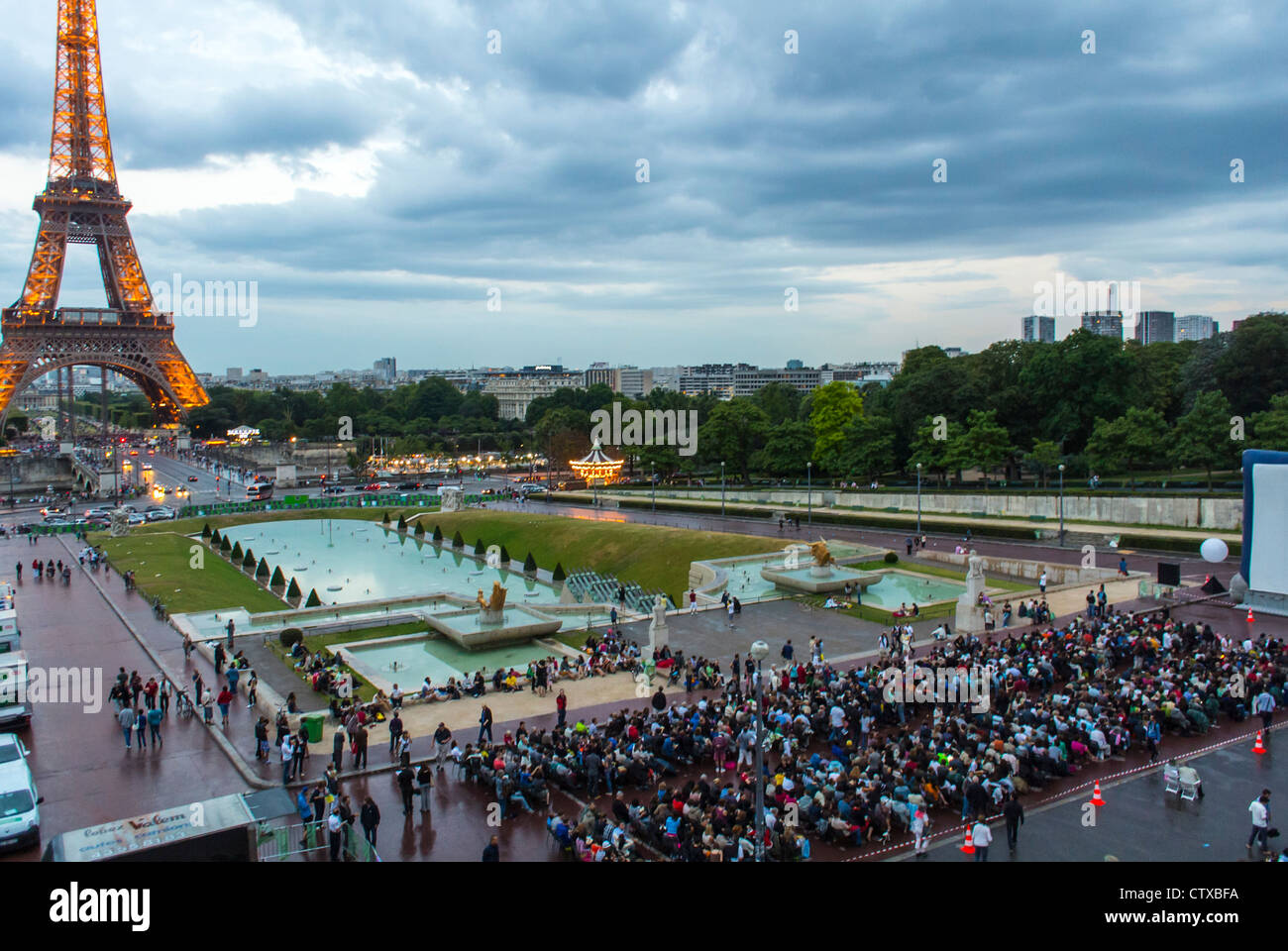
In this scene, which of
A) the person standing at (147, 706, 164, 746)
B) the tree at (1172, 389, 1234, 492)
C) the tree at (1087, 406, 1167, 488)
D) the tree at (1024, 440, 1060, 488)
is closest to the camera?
the person standing at (147, 706, 164, 746)

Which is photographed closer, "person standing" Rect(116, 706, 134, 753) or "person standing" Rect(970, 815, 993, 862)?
"person standing" Rect(970, 815, 993, 862)

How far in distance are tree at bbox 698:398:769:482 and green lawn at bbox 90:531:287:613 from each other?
4474 centimetres

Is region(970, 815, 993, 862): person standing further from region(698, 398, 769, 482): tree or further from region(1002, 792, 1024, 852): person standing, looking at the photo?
region(698, 398, 769, 482): tree

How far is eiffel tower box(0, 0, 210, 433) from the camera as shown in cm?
9425

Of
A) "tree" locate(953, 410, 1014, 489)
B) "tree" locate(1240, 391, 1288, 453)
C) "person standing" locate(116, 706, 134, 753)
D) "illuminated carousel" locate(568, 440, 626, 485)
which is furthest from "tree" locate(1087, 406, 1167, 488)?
"person standing" locate(116, 706, 134, 753)

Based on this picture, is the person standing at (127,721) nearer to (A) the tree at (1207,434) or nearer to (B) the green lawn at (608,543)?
(B) the green lawn at (608,543)

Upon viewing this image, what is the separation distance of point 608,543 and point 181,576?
23.5 m

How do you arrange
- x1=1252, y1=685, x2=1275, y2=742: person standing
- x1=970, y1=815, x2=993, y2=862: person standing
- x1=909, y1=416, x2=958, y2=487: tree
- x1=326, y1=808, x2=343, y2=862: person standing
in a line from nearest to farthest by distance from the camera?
x1=970, y1=815, x2=993, y2=862: person standing < x1=326, y1=808, x2=343, y2=862: person standing < x1=1252, y1=685, x2=1275, y2=742: person standing < x1=909, y1=416, x2=958, y2=487: tree

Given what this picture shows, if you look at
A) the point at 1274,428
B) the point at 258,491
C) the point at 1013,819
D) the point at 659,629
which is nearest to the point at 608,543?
the point at 659,629

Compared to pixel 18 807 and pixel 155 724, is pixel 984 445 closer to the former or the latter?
pixel 155 724

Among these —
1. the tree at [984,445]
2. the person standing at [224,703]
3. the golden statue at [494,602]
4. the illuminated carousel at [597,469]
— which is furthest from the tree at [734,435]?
Result: the person standing at [224,703]

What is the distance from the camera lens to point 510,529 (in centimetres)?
6406

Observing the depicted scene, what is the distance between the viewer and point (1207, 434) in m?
54.8
